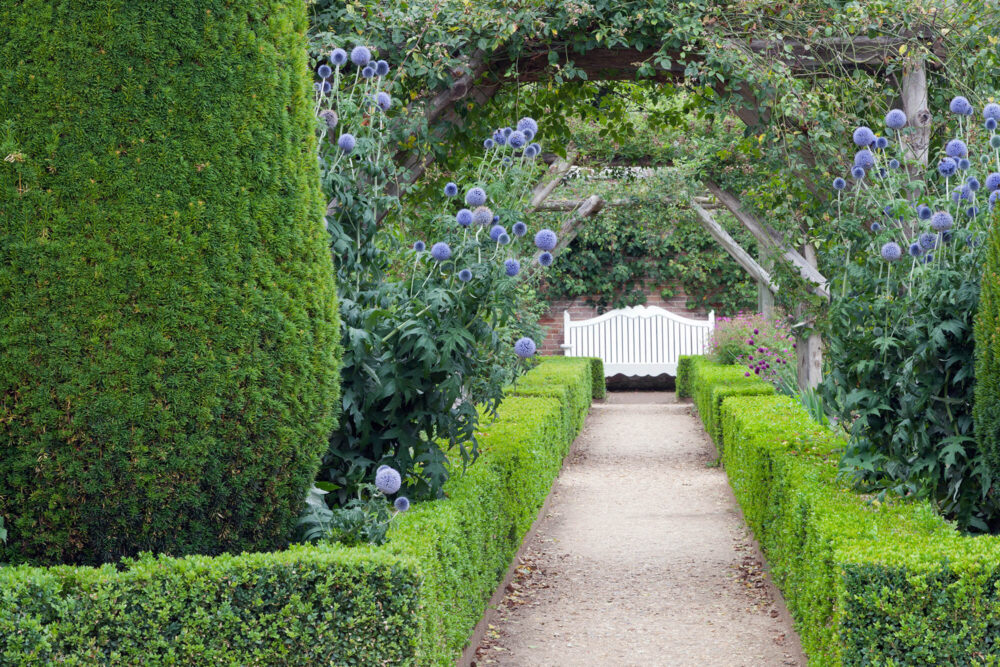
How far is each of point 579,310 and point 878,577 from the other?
14.9 metres

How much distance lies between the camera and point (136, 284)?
8.34 ft

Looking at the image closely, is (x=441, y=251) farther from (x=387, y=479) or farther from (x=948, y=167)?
(x=948, y=167)

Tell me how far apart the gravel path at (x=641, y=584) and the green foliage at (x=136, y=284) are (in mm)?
1725

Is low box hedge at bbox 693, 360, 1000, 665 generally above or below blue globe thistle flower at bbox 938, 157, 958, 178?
below

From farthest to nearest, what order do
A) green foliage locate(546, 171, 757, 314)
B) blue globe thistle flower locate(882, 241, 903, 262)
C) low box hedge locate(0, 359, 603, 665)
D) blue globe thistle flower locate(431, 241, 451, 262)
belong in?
green foliage locate(546, 171, 757, 314), blue globe thistle flower locate(882, 241, 903, 262), blue globe thistle flower locate(431, 241, 451, 262), low box hedge locate(0, 359, 603, 665)

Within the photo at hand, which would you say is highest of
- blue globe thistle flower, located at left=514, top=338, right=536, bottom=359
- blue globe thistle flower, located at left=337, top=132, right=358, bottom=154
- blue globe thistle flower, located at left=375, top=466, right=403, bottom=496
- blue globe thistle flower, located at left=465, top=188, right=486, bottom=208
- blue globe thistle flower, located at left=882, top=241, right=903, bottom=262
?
blue globe thistle flower, located at left=337, top=132, right=358, bottom=154

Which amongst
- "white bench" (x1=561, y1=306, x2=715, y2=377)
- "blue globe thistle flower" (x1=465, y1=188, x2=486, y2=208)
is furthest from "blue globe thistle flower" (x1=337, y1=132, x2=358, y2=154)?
"white bench" (x1=561, y1=306, x2=715, y2=377)

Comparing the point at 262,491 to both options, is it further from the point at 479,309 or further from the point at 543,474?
the point at 543,474

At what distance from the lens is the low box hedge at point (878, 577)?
2508 mm

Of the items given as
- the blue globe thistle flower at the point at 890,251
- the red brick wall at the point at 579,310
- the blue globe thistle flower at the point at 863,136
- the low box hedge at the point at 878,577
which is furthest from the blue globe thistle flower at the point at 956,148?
the red brick wall at the point at 579,310

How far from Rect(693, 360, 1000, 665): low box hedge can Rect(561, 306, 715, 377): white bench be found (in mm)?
12206

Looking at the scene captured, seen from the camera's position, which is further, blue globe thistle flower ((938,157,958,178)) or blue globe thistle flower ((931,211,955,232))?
blue globe thistle flower ((938,157,958,178))

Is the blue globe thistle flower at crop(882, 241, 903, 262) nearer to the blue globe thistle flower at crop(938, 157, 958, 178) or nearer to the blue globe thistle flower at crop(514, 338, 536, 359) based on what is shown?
the blue globe thistle flower at crop(938, 157, 958, 178)

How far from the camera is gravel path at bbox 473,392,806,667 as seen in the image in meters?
4.05
